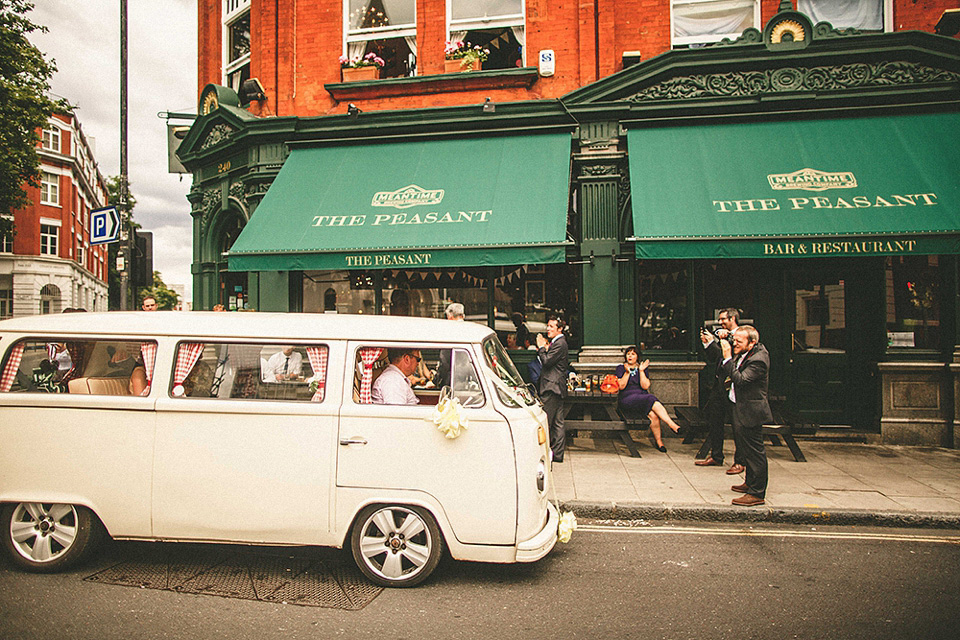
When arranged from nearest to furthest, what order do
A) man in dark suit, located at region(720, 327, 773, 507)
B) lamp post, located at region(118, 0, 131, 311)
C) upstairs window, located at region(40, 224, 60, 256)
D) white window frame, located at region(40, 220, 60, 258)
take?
1. man in dark suit, located at region(720, 327, 773, 507)
2. lamp post, located at region(118, 0, 131, 311)
3. white window frame, located at region(40, 220, 60, 258)
4. upstairs window, located at region(40, 224, 60, 256)

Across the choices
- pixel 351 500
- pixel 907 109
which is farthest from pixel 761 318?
pixel 351 500

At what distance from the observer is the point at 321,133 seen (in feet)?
34.1

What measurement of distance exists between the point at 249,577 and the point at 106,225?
789cm

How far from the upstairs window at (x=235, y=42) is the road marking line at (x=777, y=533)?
471 inches

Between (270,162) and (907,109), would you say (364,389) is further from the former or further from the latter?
(907,109)

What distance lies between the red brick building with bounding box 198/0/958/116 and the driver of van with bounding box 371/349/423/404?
7073 mm

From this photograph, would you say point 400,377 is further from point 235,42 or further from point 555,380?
point 235,42

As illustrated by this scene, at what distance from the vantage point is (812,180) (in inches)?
319

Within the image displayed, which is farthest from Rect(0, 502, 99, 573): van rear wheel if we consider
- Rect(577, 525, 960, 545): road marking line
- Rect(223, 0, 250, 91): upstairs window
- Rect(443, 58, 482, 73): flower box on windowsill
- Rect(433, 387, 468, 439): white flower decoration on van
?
Rect(223, 0, 250, 91): upstairs window

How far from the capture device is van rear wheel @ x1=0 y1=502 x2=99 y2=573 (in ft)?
13.8

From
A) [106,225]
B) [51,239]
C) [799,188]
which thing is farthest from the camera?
[51,239]

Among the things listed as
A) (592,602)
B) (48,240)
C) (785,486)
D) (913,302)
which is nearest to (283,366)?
(592,602)

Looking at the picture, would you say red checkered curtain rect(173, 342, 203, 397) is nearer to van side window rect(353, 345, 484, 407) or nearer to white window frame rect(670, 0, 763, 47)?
van side window rect(353, 345, 484, 407)

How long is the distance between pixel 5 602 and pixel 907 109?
1214cm
